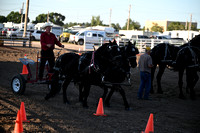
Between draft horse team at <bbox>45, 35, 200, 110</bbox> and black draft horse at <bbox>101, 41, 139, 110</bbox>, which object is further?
black draft horse at <bbox>101, 41, 139, 110</bbox>

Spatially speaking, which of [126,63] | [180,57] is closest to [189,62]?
[180,57]

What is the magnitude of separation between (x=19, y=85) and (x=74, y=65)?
2.18 m

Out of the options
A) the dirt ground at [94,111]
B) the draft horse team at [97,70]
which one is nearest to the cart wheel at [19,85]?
the dirt ground at [94,111]

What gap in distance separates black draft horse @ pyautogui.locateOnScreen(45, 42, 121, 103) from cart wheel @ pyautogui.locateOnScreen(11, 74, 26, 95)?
92cm

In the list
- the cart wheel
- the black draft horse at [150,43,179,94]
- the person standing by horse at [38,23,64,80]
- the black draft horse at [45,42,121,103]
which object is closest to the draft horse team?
the black draft horse at [45,42,121,103]

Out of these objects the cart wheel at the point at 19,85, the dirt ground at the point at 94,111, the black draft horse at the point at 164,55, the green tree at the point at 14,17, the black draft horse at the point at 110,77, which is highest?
the green tree at the point at 14,17

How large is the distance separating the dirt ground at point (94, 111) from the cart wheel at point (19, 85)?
0.20 metres

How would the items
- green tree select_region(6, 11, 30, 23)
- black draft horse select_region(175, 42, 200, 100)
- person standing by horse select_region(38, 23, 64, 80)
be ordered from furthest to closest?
1. green tree select_region(6, 11, 30, 23)
2. black draft horse select_region(175, 42, 200, 100)
3. person standing by horse select_region(38, 23, 64, 80)

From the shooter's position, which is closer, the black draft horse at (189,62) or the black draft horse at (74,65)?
the black draft horse at (74,65)

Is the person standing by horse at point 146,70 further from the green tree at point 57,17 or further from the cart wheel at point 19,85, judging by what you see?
the green tree at point 57,17

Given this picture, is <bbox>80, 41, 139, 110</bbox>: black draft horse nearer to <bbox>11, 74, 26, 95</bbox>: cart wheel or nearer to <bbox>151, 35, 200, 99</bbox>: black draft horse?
<bbox>11, 74, 26, 95</bbox>: cart wheel

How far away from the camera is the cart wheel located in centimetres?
977

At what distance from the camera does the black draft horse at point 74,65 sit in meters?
8.69

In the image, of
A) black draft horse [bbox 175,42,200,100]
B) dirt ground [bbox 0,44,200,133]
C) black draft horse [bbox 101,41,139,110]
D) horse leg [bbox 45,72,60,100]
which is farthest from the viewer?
black draft horse [bbox 175,42,200,100]
